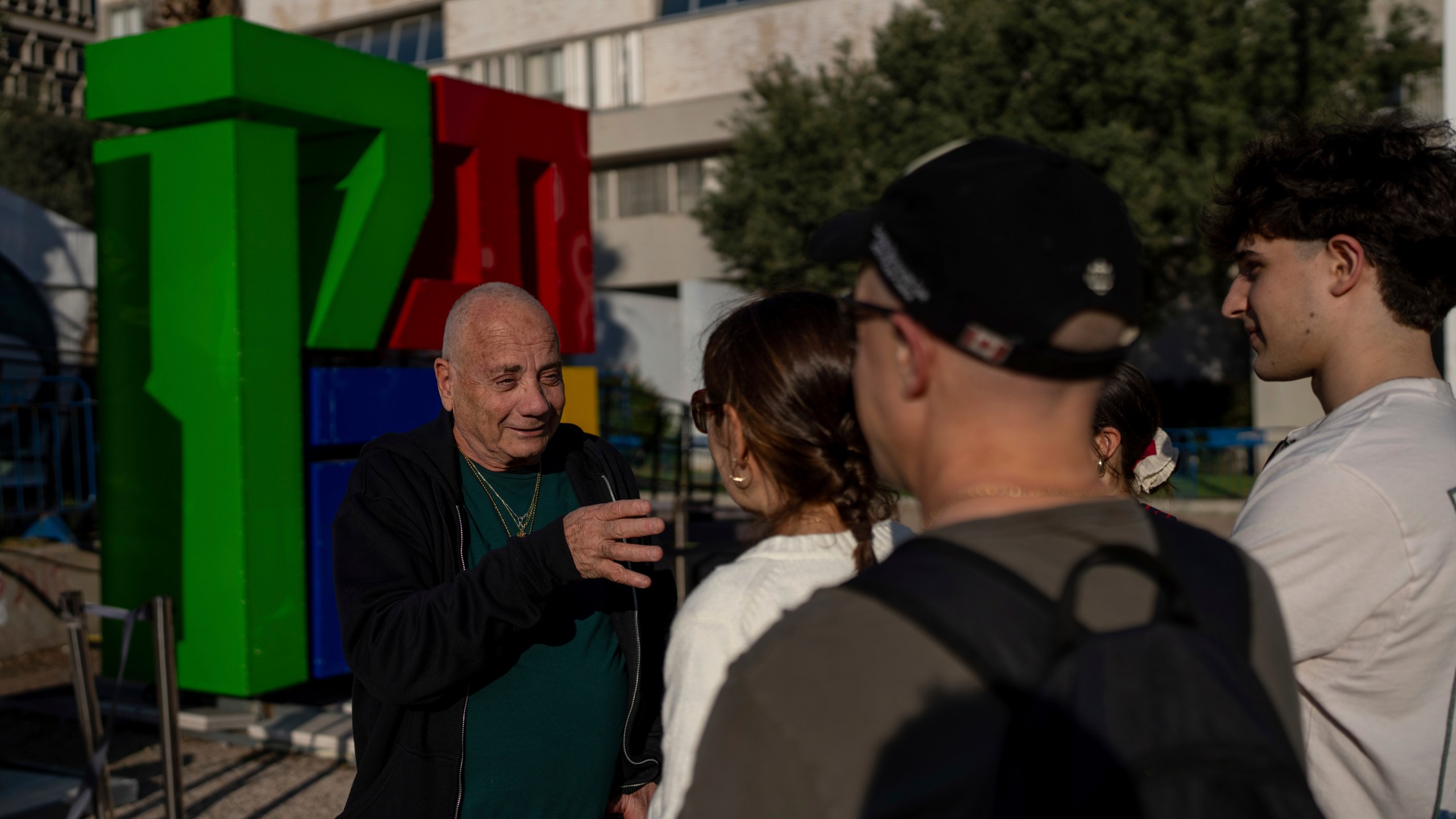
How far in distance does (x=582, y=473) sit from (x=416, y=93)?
14.7 feet

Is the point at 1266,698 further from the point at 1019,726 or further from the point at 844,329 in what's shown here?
the point at 844,329

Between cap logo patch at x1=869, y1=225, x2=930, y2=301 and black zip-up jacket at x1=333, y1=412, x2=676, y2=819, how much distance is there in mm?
1303

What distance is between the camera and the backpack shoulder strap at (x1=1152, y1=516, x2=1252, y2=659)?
113 cm

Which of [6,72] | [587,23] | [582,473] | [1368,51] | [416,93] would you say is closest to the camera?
[582,473]

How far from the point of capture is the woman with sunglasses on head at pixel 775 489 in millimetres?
1597

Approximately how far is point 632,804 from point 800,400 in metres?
1.58

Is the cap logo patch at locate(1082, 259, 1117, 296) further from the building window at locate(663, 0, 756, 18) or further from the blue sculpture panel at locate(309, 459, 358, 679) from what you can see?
the building window at locate(663, 0, 756, 18)

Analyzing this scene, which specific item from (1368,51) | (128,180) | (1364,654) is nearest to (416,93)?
(128,180)

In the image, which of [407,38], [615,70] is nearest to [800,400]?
[615,70]

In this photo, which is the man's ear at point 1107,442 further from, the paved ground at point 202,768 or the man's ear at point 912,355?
the paved ground at point 202,768

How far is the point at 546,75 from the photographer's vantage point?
96.2 feet

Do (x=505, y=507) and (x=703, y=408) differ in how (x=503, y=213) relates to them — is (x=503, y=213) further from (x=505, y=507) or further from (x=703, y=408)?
(x=703, y=408)

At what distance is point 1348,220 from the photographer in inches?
80.4

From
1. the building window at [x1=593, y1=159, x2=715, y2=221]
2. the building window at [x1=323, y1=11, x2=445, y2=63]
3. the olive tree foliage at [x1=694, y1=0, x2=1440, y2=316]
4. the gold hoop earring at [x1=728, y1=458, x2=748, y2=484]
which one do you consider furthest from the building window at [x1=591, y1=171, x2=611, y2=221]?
the gold hoop earring at [x1=728, y1=458, x2=748, y2=484]
